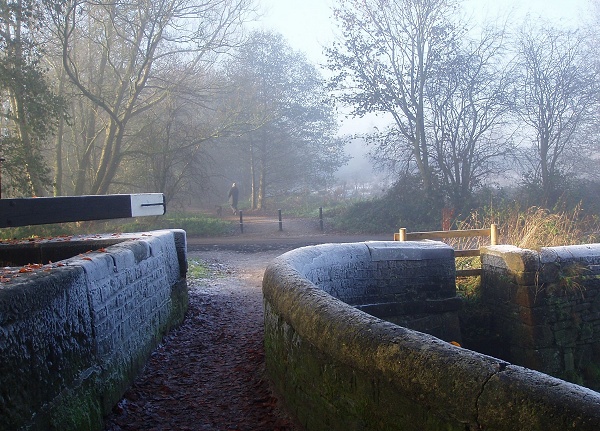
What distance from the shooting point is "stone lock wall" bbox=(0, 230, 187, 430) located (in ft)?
9.05

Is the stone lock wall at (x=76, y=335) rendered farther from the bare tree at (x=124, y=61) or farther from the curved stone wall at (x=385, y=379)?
the bare tree at (x=124, y=61)

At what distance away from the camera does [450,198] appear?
21.2m

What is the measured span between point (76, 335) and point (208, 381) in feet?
6.17

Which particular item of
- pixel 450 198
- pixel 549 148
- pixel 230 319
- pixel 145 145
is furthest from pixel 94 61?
pixel 549 148

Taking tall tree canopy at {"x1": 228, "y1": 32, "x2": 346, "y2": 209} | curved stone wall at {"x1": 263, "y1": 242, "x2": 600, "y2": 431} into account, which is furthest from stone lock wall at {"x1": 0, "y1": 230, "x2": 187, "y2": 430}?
tall tree canopy at {"x1": 228, "y1": 32, "x2": 346, "y2": 209}

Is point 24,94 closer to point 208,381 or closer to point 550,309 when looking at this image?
point 208,381

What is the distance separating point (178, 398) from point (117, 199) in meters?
1.98

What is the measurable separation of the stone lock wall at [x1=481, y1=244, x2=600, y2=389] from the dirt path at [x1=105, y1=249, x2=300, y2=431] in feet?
13.0

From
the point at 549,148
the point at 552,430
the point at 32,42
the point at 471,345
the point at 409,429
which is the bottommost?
the point at 471,345

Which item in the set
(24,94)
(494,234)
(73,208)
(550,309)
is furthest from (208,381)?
(24,94)

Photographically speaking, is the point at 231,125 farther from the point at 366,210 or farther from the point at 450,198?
the point at 450,198

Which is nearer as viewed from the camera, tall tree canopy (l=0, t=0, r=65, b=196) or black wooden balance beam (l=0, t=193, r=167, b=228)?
black wooden balance beam (l=0, t=193, r=167, b=228)

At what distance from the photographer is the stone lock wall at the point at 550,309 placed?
27.0ft

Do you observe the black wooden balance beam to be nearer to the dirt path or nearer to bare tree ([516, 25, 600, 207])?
the dirt path
